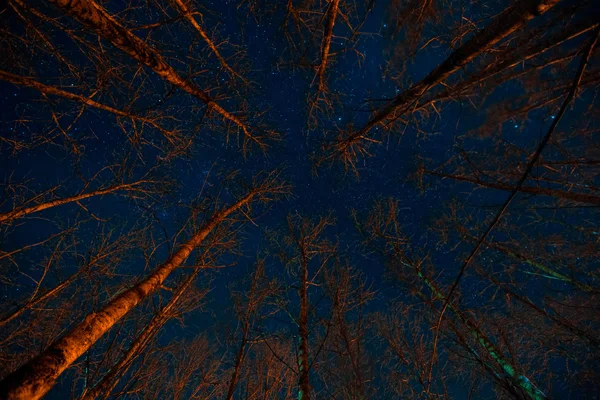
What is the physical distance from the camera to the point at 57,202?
165 inches

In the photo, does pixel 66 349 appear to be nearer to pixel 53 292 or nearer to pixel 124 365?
pixel 124 365

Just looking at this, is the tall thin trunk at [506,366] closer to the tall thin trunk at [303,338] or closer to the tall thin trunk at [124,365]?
the tall thin trunk at [303,338]

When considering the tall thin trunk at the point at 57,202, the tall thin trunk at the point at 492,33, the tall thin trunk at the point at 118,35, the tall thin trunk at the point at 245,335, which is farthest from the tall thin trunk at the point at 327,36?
the tall thin trunk at the point at 245,335

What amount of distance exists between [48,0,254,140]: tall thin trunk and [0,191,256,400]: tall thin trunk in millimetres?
3004

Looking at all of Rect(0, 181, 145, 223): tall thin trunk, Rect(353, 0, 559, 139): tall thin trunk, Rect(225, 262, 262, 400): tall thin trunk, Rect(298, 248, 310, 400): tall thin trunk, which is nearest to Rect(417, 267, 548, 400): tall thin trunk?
Rect(298, 248, 310, 400): tall thin trunk

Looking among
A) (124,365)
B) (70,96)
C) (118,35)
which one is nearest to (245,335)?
(124,365)

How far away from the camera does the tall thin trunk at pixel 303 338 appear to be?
3818 mm

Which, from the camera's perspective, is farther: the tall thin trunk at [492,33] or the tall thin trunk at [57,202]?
the tall thin trunk at [57,202]

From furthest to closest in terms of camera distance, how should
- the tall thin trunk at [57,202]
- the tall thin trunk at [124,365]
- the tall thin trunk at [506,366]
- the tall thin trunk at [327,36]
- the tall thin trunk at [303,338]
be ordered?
the tall thin trunk at [506,366] < the tall thin trunk at [303,338] < the tall thin trunk at [57,202] < the tall thin trunk at [327,36] < the tall thin trunk at [124,365]

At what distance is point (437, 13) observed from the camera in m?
3.31

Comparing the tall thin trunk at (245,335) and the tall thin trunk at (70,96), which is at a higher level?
the tall thin trunk at (70,96)

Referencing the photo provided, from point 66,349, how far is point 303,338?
372 centimetres

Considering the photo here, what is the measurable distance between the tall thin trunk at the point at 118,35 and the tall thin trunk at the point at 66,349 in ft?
9.86

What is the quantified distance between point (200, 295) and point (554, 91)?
29.8ft
